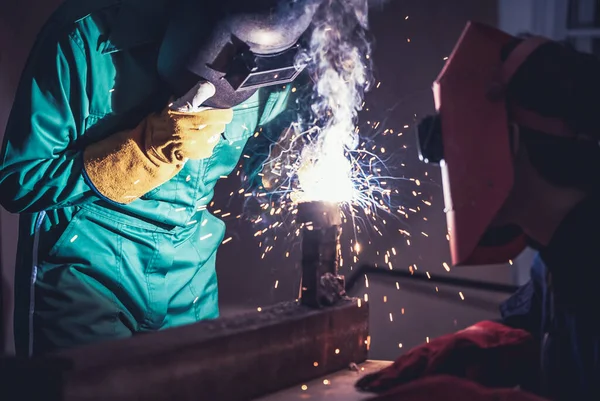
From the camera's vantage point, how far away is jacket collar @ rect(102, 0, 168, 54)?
2123 mm

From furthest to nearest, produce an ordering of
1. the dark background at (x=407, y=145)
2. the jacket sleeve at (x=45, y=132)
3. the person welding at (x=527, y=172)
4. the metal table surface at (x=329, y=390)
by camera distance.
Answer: the dark background at (x=407, y=145) < the jacket sleeve at (x=45, y=132) < the metal table surface at (x=329, y=390) < the person welding at (x=527, y=172)

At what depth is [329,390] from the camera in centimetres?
197

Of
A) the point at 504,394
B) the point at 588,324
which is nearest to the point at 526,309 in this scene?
the point at 588,324

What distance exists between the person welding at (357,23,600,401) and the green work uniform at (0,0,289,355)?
3.49 feet

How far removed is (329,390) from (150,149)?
92 cm

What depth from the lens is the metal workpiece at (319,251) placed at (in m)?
2.11

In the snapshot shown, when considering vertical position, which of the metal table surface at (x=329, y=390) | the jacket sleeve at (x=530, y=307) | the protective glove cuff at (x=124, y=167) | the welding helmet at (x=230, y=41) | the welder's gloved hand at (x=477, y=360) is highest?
the welding helmet at (x=230, y=41)

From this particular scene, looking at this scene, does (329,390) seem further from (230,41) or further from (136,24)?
(136,24)

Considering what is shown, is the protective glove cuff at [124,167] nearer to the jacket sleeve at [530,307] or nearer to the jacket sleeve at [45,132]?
the jacket sleeve at [45,132]

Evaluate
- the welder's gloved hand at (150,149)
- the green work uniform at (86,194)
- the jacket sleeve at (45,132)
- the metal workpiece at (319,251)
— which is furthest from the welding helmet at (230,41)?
the metal workpiece at (319,251)

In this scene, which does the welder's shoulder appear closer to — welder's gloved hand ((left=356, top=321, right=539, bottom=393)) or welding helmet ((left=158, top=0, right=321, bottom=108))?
welding helmet ((left=158, top=0, right=321, bottom=108))

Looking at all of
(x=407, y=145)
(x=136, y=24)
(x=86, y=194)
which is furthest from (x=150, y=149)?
(x=407, y=145)

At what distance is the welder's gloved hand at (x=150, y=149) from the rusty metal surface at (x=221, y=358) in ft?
1.72

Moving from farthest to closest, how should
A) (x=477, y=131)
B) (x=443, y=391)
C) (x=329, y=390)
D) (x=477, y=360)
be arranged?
(x=329, y=390)
(x=477, y=360)
(x=443, y=391)
(x=477, y=131)
